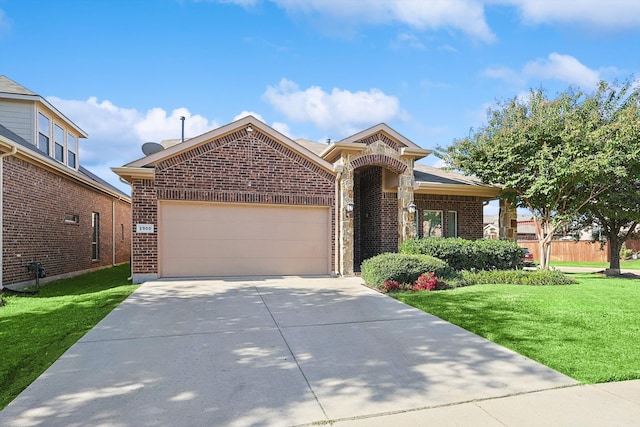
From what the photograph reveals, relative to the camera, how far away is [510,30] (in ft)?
36.5

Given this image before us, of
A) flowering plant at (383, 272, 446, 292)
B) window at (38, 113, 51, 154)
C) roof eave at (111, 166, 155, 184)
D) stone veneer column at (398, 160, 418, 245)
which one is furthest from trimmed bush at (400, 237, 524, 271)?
window at (38, 113, 51, 154)

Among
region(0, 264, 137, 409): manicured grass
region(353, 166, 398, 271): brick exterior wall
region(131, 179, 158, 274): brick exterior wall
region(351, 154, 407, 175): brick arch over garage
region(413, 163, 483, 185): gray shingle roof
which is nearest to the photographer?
region(0, 264, 137, 409): manicured grass

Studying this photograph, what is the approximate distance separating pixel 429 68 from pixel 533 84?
410 centimetres

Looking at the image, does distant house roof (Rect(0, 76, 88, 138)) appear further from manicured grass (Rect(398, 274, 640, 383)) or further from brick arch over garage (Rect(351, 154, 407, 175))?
manicured grass (Rect(398, 274, 640, 383))

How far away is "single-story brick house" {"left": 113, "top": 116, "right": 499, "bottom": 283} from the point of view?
10688mm

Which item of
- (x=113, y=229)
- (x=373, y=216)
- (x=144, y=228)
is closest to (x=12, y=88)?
(x=144, y=228)

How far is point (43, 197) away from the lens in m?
11.2

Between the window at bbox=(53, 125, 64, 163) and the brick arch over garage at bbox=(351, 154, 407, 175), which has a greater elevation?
the window at bbox=(53, 125, 64, 163)

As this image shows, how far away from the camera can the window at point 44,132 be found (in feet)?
41.1

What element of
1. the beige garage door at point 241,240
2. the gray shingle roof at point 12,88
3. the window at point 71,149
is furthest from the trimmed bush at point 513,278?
the window at point 71,149

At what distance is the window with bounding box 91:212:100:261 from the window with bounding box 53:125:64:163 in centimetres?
261

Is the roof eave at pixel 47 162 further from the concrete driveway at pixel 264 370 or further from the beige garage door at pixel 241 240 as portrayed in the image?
the concrete driveway at pixel 264 370

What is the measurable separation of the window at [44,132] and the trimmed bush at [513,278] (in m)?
13.8

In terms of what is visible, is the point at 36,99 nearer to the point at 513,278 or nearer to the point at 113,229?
the point at 113,229
